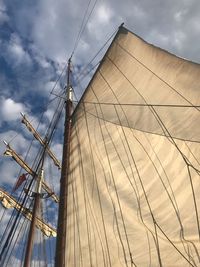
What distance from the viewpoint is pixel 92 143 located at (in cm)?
1098

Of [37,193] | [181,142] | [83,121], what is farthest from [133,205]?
[37,193]

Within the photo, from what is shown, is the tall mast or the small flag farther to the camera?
the small flag

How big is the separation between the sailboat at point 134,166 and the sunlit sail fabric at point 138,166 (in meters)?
0.02

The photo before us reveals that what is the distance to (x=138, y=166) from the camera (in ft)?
30.4

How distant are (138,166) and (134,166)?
145 millimetres

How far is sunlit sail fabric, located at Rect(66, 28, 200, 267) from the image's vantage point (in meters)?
7.97

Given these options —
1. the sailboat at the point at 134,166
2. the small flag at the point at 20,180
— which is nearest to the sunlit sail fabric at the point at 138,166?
the sailboat at the point at 134,166

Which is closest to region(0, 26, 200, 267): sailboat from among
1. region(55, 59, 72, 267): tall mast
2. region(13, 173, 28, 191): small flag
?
region(55, 59, 72, 267): tall mast

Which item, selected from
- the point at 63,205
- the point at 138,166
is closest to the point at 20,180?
the point at 63,205

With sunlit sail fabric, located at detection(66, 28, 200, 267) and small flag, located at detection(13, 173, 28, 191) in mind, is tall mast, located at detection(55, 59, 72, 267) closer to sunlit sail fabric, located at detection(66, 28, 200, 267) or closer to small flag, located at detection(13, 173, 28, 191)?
sunlit sail fabric, located at detection(66, 28, 200, 267)

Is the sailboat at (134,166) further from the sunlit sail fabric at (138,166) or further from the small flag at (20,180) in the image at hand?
the small flag at (20,180)

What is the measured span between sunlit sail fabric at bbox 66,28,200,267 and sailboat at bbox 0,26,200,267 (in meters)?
0.02

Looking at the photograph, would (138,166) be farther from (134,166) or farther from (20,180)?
(20,180)

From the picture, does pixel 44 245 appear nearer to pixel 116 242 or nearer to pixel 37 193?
pixel 37 193
